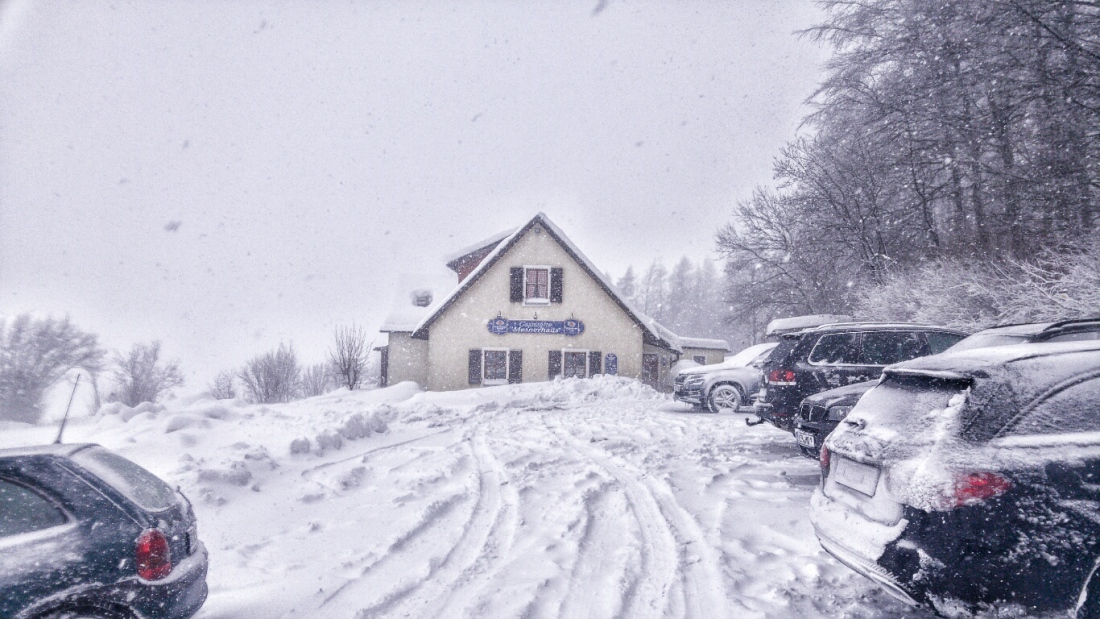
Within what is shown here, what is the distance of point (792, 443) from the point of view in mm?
8586

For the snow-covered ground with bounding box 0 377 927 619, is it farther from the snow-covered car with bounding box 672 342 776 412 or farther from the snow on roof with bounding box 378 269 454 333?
the snow on roof with bounding box 378 269 454 333

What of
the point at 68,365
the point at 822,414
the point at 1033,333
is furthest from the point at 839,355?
the point at 68,365

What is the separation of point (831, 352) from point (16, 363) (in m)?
Result: 39.2

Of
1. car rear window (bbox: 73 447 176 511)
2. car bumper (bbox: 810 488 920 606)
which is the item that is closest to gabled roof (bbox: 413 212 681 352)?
car rear window (bbox: 73 447 176 511)

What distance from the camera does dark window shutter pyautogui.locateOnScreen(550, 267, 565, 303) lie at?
22.0 meters

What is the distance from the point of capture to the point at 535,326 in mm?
21859

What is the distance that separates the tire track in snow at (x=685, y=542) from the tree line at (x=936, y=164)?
8401 millimetres

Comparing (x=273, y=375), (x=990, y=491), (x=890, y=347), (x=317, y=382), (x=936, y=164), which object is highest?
(x=936, y=164)

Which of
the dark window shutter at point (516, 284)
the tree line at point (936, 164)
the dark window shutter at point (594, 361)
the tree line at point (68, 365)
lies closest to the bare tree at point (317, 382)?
the tree line at point (68, 365)

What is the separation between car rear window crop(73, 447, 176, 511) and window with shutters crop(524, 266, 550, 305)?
61.9 feet

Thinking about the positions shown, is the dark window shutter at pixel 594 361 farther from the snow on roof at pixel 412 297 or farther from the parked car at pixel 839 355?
the parked car at pixel 839 355

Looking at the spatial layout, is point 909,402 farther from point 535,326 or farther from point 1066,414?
point 535,326

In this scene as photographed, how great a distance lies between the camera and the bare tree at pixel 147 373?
1503 inches

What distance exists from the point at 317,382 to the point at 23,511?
56.4m
